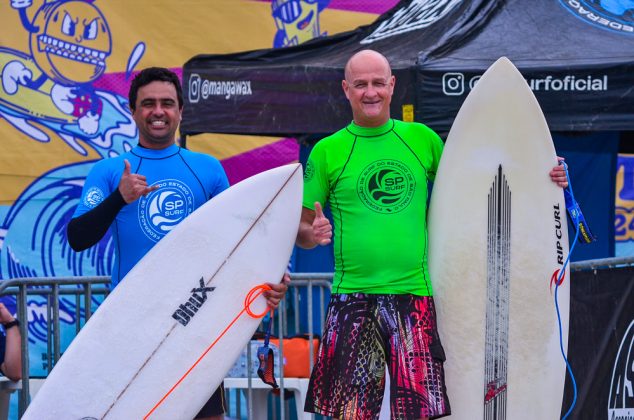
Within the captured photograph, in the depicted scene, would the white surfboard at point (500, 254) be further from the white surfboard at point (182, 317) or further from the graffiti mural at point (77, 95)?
Answer: the graffiti mural at point (77, 95)

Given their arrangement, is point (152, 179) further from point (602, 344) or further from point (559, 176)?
point (602, 344)

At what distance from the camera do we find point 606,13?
6008 millimetres

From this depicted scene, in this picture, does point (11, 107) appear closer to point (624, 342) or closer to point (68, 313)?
point (68, 313)

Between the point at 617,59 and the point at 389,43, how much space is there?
1.22m

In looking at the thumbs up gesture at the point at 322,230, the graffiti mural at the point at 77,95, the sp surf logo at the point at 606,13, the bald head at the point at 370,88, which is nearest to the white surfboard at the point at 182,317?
the thumbs up gesture at the point at 322,230

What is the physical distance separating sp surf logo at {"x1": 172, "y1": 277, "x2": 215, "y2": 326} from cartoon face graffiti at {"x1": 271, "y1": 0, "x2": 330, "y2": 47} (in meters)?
3.75

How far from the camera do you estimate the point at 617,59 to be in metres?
5.44

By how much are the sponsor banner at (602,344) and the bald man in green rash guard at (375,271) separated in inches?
53.2

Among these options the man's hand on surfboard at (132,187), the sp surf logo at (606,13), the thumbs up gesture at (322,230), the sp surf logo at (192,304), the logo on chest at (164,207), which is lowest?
the sp surf logo at (192,304)

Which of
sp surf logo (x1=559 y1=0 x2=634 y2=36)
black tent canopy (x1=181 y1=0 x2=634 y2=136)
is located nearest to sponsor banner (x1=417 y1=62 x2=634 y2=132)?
black tent canopy (x1=181 y1=0 x2=634 y2=136)

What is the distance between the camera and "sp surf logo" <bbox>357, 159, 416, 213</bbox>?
420 centimetres

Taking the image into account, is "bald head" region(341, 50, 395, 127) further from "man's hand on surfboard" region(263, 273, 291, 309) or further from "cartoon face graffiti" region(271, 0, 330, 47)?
"cartoon face graffiti" region(271, 0, 330, 47)

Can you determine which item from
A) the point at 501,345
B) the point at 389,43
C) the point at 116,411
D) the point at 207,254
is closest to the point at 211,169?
the point at 207,254

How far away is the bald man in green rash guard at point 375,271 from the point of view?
13.7 ft
